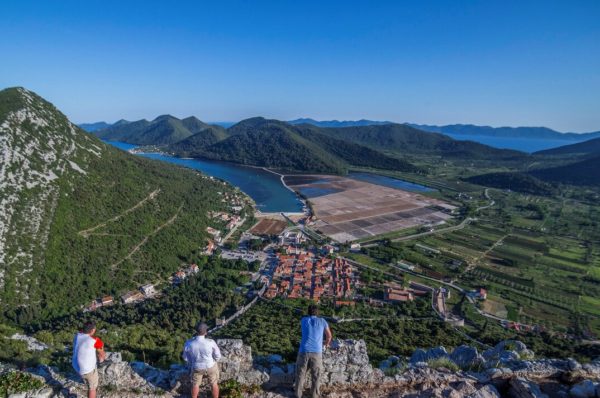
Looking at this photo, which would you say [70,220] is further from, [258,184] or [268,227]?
[258,184]

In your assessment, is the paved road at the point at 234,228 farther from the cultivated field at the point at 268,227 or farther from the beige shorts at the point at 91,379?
the beige shorts at the point at 91,379

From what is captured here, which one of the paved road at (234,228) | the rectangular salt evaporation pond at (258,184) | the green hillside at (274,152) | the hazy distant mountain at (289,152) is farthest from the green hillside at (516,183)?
the paved road at (234,228)

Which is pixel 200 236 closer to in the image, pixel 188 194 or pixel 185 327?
pixel 188 194

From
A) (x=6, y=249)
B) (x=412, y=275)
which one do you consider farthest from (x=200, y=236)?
(x=412, y=275)

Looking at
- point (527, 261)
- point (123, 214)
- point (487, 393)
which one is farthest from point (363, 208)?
point (487, 393)

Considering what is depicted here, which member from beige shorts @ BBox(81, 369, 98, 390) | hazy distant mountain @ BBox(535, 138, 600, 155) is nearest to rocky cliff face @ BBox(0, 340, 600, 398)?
beige shorts @ BBox(81, 369, 98, 390)

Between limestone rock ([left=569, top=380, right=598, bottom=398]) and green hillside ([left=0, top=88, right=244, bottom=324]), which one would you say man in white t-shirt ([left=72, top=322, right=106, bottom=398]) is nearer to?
limestone rock ([left=569, top=380, right=598, bottom=398])
